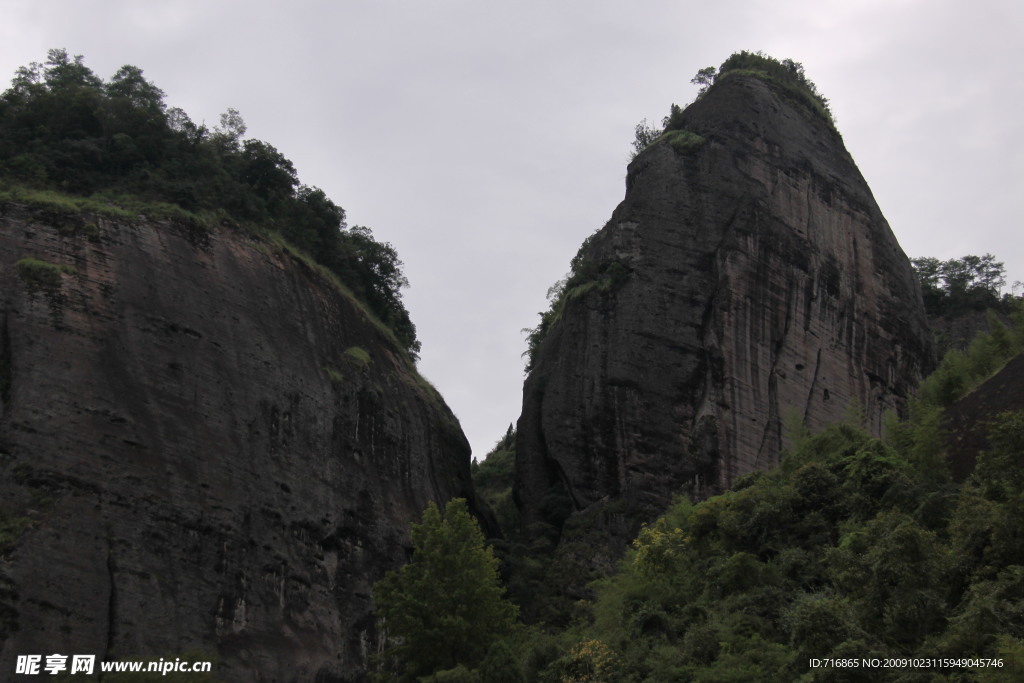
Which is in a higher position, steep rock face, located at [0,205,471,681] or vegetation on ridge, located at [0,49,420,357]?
vegetation on ridge, located at [0,49,420,357]

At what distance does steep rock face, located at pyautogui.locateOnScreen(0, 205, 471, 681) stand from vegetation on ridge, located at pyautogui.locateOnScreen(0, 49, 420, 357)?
2.27 meters

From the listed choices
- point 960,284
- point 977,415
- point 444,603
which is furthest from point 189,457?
point 960,284

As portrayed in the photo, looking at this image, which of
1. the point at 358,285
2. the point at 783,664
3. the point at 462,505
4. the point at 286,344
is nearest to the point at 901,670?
the point at 783,664

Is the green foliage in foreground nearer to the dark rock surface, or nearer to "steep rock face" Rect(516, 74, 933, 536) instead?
the dark rock surface

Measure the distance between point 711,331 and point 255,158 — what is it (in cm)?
1914

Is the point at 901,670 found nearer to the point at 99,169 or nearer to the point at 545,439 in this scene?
the point at 545,439

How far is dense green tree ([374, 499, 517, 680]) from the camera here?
27.9 metres

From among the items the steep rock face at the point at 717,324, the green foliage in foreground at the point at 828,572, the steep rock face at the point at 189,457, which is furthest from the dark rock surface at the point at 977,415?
the steep rock face at the point at 189,457

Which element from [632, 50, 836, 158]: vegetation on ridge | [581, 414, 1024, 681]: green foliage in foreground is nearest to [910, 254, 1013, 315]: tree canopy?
[632, 50, 836, 158]: vegetation on ridge

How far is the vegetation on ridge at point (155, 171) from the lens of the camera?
39188mm

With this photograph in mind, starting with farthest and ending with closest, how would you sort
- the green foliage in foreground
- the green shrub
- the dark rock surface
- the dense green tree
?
the green shrub → the dense green tree → the dark rock surface → the green foliage in foreground

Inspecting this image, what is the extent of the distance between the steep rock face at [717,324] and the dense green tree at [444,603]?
11416 mm

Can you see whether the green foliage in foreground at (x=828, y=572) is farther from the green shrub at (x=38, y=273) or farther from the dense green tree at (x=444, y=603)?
the green shrub at (x=38, y=273)

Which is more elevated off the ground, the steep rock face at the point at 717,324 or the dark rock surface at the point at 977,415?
the steep rock face at the point at 717,324
